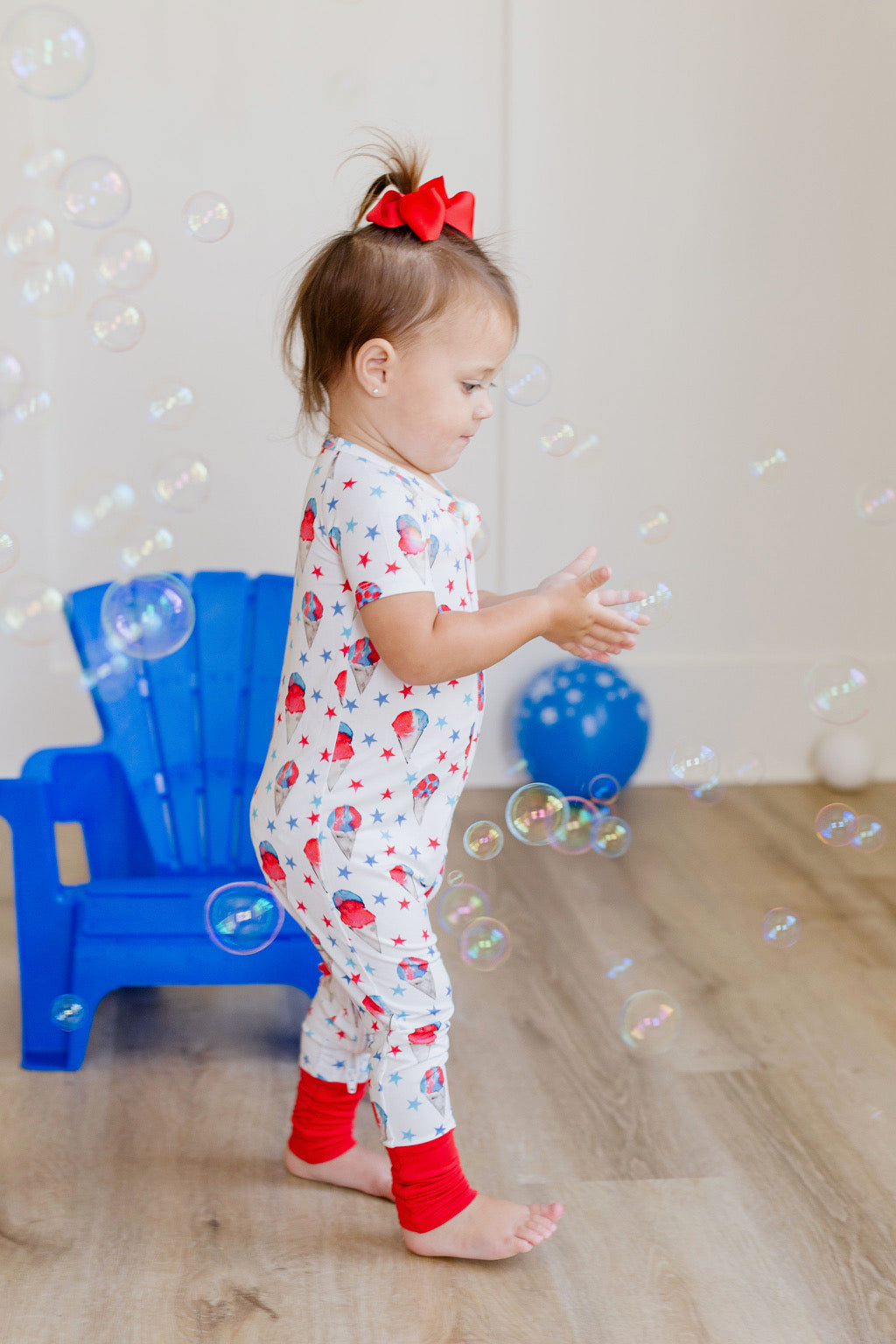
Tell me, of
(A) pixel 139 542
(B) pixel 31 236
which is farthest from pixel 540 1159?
(B) pixel 31 236

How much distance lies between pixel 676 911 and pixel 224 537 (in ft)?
4.08

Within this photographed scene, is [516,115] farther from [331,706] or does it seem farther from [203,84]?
[331,706]

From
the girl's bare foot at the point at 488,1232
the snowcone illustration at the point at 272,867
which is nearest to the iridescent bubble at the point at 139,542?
the snowcone illustration at the point at 272,867

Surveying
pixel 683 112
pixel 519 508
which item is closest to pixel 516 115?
pixel 683 112

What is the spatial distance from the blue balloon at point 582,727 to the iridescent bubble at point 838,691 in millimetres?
819

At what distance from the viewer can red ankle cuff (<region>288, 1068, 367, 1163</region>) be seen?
→ 132 cm

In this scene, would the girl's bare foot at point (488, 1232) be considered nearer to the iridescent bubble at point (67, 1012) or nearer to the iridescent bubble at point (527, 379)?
the iridescent bubble at point (67, 1012)

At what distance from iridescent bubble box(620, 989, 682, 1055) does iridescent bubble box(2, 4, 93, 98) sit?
134cm

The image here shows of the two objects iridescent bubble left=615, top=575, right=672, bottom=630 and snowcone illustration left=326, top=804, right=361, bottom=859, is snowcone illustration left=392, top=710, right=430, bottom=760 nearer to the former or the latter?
snowcone illustration left=326, top=804, right=361, bottom=859

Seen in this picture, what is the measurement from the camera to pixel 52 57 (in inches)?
63.0

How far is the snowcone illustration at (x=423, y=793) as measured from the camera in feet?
3.74

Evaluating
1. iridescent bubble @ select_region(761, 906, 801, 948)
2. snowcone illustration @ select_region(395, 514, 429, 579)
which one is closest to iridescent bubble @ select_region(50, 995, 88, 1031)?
snowcone illustration @ select_region(395, 514, 429, 579)

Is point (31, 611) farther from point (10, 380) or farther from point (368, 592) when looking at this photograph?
point (368, 592)

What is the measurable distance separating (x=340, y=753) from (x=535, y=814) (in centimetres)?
41
